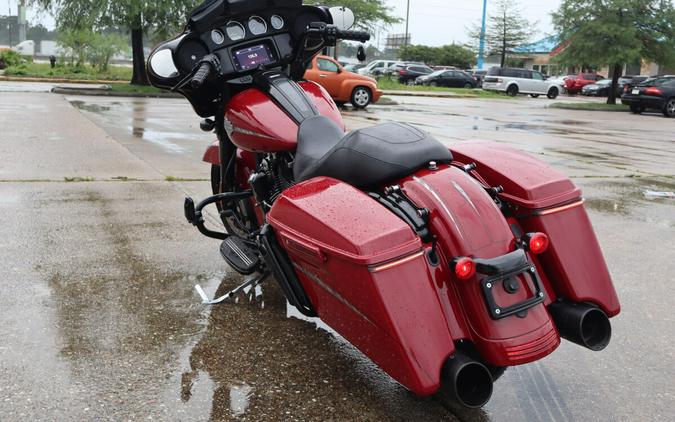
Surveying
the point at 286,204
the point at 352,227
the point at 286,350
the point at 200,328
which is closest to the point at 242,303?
the point at 200,328

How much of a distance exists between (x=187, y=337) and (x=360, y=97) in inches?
677

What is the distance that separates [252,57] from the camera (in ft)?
12.2

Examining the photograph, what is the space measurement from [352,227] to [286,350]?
3.52ft

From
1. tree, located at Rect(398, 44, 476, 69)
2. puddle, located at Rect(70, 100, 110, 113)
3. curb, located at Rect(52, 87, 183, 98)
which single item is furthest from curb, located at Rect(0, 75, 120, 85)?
tree, located at Rect(398, 44, 476, 69)

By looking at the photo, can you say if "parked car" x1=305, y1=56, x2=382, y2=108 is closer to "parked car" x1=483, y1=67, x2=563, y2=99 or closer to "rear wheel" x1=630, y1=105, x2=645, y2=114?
Answer: "rear wheel" x1=630, y1=105, x2=645, y2=114

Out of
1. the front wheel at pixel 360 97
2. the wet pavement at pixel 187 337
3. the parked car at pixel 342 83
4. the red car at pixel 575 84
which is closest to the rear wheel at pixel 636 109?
the parked car at pixel 342 83

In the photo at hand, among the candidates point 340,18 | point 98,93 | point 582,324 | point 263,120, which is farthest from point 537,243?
point 98,93

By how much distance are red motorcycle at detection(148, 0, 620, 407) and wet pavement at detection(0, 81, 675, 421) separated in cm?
37

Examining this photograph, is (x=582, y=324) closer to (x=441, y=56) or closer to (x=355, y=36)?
(x=355, y=36)

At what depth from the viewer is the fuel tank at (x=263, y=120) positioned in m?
3.24

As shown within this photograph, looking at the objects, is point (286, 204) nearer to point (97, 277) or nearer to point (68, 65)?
point (97, 277)

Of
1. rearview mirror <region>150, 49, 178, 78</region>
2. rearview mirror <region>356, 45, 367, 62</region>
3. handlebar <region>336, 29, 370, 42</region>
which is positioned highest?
handlebar <region>336, 29, 370, 42</region>

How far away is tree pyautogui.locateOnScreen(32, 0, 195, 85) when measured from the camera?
2212cm

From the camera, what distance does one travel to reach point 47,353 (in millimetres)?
2947
